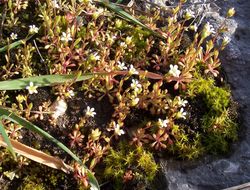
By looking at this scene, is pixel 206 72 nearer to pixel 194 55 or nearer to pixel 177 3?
pixel 194 55

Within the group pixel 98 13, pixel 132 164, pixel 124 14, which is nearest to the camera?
pixel 132 164

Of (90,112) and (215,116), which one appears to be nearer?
(90,112)

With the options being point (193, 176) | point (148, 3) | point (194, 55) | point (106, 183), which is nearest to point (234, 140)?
point (193, 176)

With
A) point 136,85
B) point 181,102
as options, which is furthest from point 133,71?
point 181,102

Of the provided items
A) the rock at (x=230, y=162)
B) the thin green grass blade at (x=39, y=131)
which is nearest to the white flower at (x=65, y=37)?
the thin green grass blade at (x=39, y=131)

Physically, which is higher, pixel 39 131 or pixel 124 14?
pixel 124 14

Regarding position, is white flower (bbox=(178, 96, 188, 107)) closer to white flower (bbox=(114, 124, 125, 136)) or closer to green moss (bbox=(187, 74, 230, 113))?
green moss (bbox=(187, 74, 230, 113))

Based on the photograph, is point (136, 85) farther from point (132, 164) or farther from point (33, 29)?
point (33, 29)

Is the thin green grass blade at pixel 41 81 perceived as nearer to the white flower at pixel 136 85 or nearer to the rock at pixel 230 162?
the white flower at pixel 136 85
